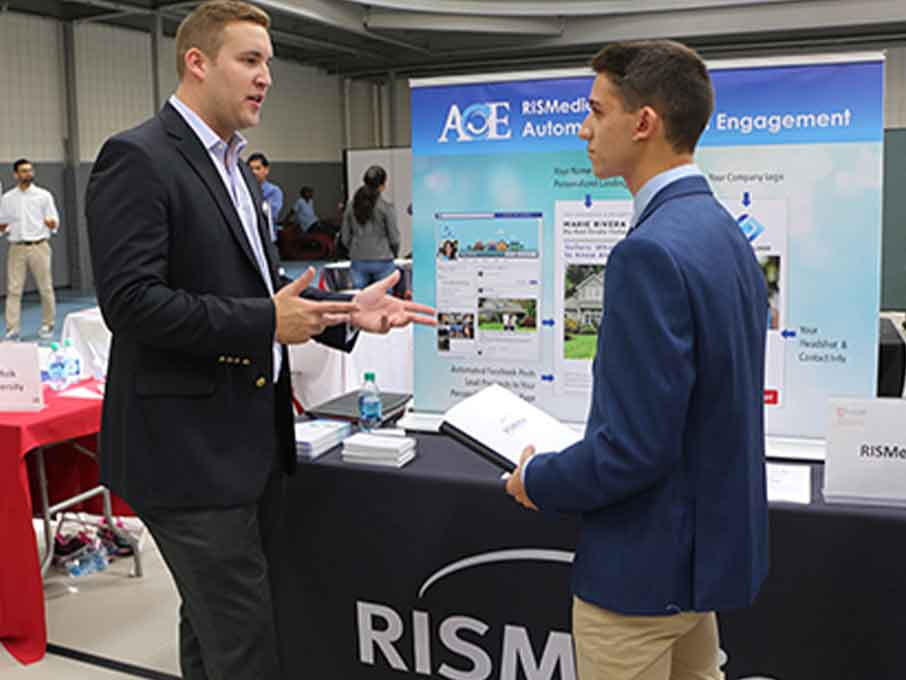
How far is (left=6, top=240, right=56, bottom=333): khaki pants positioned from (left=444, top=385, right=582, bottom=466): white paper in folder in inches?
316

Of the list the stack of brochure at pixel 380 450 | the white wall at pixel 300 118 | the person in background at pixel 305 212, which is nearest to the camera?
the stack of brochure at pixel 380 450

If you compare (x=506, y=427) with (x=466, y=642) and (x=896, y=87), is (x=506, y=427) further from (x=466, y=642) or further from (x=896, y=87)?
(x=896, y=87)

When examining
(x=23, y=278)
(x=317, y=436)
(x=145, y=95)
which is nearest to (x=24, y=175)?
(x=23, y=278)

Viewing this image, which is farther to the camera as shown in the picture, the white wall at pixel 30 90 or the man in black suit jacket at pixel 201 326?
the white wall at pixel 30 90

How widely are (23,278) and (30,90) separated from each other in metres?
3.90

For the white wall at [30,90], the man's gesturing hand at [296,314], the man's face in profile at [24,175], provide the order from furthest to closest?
the white wall at [30,90] < the man's face in profile at [24,175] < the man's gesturing hand at [296,314]

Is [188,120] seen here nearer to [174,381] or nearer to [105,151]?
[105,151]

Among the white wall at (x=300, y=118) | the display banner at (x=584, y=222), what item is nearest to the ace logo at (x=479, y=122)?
the display banner at (x=584, y=222)

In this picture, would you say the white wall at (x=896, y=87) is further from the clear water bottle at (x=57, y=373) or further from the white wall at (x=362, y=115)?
the clear water bottle at (x=57, y=373)

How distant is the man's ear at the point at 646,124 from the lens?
1.27 m

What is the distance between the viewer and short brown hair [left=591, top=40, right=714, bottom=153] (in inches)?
49.6

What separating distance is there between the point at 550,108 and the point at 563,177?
170 mm

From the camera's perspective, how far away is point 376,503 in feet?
6.97

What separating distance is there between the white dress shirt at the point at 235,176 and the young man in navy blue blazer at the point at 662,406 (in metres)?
0.76
